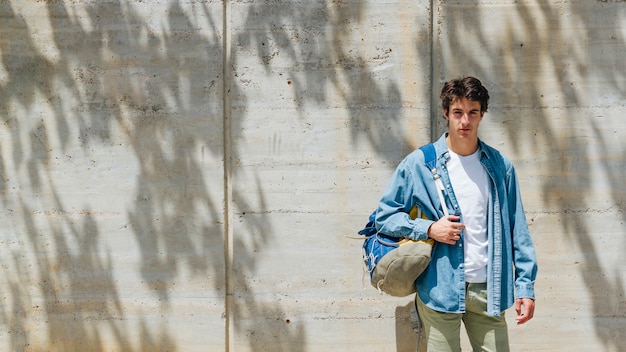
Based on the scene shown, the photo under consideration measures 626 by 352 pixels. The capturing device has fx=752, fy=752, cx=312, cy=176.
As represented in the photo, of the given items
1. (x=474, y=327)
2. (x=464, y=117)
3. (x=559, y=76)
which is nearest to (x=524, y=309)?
(x=474, y=327)

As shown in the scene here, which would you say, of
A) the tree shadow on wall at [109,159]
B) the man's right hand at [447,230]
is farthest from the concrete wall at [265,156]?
the man's right hand at [447,230]

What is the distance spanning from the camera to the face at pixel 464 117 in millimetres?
3658

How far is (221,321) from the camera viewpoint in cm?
507

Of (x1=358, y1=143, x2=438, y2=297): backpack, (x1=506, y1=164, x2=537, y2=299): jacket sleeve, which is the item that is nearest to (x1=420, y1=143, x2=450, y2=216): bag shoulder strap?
(x1=358, y1=143, x2=438, y2=297): backpack

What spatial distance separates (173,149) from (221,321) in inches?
47.3

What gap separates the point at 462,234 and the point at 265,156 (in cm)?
173

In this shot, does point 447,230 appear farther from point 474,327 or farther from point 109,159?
point 109,159

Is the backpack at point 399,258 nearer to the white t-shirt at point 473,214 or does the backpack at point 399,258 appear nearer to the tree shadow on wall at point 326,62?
the white t-shirt at point 473,214

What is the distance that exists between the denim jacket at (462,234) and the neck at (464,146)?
40mm

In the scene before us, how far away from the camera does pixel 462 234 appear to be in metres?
3.68

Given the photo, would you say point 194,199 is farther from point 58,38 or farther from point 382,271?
point 382,271

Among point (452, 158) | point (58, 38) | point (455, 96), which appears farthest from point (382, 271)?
point (58, 38)

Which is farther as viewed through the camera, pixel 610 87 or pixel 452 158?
pixel 610 87

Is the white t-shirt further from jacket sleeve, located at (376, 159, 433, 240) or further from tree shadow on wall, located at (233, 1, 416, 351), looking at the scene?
tree shadow on wall, located at (233, 1, 416, 351)
